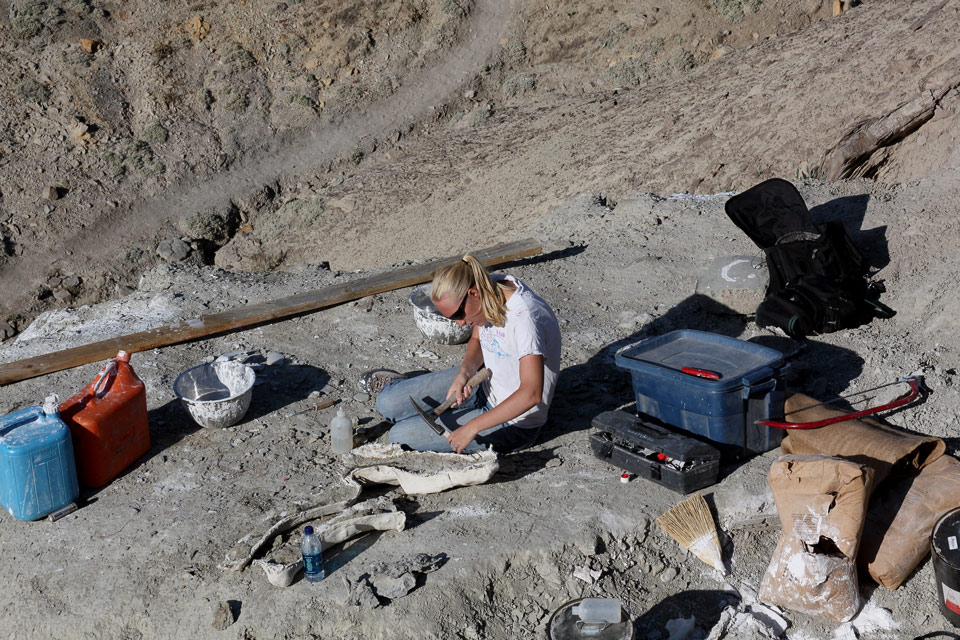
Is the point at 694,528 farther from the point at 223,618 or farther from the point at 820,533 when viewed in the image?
the point at 223,618

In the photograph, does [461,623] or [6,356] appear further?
[6,356]

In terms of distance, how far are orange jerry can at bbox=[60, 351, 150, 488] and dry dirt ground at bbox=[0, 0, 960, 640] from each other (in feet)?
0.38

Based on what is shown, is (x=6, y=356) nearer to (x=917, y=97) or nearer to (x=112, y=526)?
(x=112, y=526)

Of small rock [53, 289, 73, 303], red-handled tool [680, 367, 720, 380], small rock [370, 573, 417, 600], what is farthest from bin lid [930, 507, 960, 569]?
small rock [53, 289, 73, 303]

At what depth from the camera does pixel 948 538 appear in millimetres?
4039

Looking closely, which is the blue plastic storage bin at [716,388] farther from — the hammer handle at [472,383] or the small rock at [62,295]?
the small rock at [62,295]

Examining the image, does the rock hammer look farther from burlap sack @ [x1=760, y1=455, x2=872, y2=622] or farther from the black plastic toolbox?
burlap sack @ [x1=760, y1=455, x2=872, y2=622]

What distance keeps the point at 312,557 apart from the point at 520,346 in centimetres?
144

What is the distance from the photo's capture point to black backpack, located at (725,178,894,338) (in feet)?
20.8

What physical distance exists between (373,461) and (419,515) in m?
0.60

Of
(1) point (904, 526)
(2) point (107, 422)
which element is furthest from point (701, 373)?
(2) point (107, 422)

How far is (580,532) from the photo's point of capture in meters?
4.43

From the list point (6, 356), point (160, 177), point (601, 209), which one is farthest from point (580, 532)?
point (160, 177)

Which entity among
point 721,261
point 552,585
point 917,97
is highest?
point 917,97
